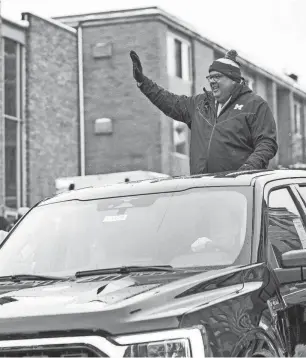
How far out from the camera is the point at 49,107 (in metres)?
35.1

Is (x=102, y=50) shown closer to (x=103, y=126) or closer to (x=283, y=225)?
(x=103, y=126)

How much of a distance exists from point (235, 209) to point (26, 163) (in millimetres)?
28155

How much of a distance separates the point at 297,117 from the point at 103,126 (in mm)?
21038

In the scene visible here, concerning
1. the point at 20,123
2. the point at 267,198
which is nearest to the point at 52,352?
the point at 267,198

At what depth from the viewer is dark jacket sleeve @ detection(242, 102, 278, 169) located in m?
6.82

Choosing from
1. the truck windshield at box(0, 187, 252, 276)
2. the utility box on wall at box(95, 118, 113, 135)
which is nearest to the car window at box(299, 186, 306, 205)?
the truck windshield at box(0, 187, 252, 276)

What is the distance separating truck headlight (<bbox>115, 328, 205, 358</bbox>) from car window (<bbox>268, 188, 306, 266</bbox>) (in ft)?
3.86

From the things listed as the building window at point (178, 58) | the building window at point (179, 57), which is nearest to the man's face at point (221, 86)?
the building window at point (179, 57)

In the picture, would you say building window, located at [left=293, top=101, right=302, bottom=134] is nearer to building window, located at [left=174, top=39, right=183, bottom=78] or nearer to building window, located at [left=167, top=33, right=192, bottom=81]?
building window, located at [left=167, top=33, right=192, bottom=81]

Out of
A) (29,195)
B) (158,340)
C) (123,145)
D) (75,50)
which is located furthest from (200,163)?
(123,145)

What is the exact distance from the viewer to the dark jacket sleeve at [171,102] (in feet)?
24.9

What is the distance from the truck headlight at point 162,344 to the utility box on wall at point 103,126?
124 ft

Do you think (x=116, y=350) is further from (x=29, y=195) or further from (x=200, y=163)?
(x=29, y=195)

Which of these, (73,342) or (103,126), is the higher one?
(103,126)
